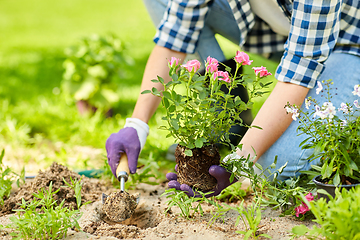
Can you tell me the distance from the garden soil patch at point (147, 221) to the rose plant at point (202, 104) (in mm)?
175

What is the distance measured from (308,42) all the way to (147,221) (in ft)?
3.57

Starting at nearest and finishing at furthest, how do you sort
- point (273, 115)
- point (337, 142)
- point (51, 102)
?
point (337, 142), point (273, 115), point (51, 102)

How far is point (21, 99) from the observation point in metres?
3.33

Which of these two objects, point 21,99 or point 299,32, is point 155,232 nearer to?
point 299,32

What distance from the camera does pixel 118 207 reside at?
144 centimetres

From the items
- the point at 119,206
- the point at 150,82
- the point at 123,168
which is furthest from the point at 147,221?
the point at 150,82

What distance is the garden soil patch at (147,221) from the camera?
1.30 m

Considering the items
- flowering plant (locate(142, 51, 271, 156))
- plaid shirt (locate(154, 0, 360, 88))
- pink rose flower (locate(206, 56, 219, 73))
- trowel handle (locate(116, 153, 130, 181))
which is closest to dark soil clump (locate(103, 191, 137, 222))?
trowel handle (locate(116, 153, 130, 181))

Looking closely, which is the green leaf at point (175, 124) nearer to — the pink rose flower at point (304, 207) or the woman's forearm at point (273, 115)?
the woman's forearm at point (273, 115)

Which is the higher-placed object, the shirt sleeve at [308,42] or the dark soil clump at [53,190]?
the shirt sleeve at [308,42]

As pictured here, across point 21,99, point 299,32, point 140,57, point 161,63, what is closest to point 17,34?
point 140,57

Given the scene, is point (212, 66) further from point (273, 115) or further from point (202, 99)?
point (273, 115)

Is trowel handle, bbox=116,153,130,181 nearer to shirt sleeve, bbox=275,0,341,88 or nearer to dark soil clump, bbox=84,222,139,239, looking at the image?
dark soil clump, bbox=84,222,139,239

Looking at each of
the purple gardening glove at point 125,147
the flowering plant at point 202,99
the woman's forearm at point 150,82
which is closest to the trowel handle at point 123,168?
the purple gardening glove at point 125,147
